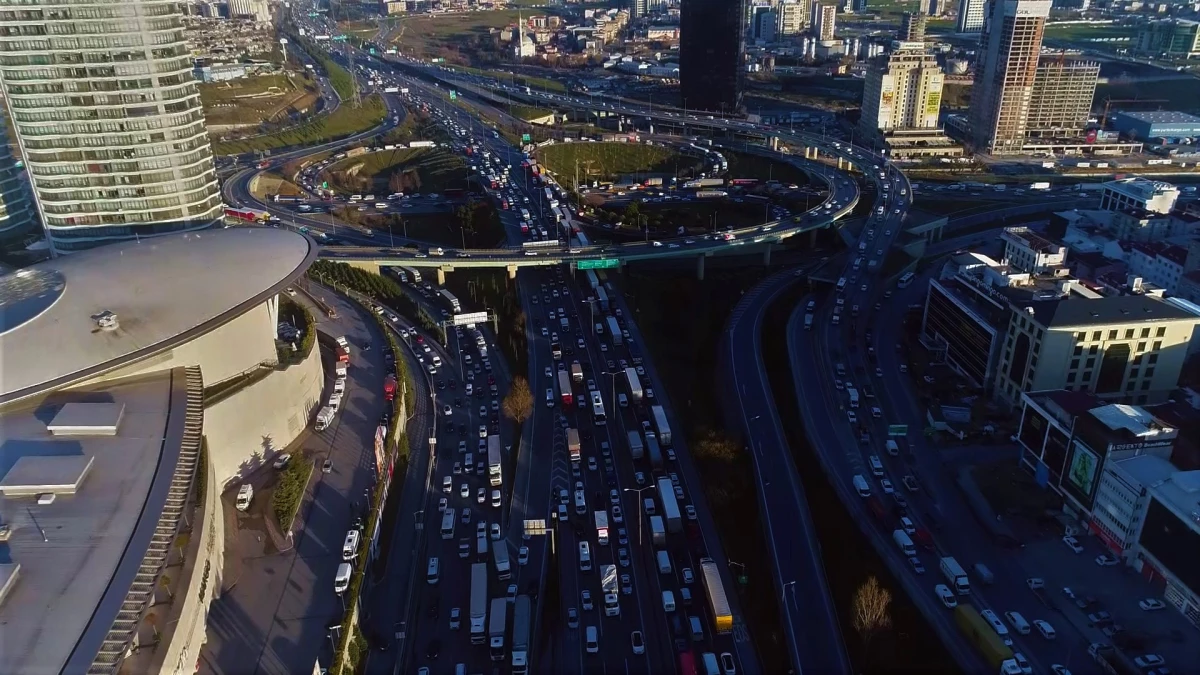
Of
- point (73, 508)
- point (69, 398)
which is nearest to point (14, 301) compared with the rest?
point (69, 398)

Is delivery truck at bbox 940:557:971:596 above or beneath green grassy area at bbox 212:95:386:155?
beneath

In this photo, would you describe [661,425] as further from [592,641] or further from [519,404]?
[592,641]

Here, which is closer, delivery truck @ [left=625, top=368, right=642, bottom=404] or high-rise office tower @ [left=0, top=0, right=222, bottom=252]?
delivery truck @ [left=625, top=368, right=642, bottom=404]

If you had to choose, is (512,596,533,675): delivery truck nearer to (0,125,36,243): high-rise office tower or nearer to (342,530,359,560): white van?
(342,530,359,560): white van

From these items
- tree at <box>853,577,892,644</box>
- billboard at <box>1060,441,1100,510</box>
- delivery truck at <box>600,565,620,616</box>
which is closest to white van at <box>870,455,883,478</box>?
billboard at <box>1060,441,1100,510</box>

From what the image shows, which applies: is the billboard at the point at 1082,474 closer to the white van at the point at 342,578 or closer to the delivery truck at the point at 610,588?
the delivery truck at the point at 610,588

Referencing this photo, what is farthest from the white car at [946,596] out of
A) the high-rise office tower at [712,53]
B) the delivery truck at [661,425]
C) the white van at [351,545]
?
the high-rise office tower at [712,53]

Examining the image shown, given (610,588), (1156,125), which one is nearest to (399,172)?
(610,588)
